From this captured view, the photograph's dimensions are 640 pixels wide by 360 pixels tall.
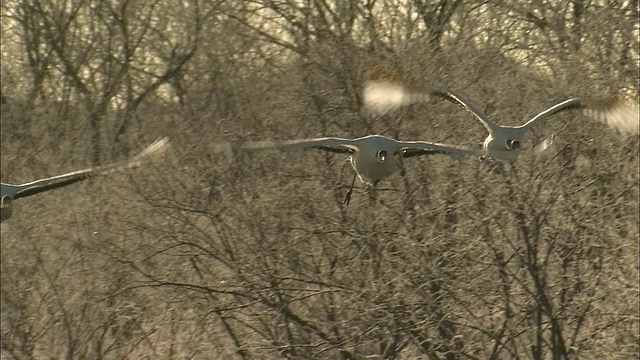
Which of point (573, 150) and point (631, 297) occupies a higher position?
point (573, 150)

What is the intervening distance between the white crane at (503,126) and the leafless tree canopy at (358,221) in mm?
236

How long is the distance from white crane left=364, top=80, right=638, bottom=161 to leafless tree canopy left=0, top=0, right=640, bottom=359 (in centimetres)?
24

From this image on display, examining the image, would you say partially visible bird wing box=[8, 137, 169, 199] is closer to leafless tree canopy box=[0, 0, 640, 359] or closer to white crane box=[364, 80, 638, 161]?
white crane box=[364, 80, 638, 161]

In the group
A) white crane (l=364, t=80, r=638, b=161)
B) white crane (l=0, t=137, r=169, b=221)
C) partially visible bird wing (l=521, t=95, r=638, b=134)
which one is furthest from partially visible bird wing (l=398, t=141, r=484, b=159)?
partially visible bird wing (l=521, t=95, r=638, b=134)

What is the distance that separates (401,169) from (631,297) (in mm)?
3199

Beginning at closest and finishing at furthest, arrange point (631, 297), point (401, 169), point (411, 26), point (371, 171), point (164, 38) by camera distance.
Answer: point (371, 171) → point (631, 297) → point (401, 169) → point (411, 26) → point (164, 38)

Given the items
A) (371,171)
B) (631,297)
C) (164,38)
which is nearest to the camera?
(371,171)

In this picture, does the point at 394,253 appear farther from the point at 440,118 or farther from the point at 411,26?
the point at 411,26

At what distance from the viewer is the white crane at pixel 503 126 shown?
487 inches

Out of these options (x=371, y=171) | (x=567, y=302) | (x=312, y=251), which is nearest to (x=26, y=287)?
(x=312, y=251)

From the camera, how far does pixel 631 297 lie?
16.0 meters

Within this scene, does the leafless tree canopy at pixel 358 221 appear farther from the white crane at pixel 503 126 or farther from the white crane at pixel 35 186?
the white crane at pixel 35 186

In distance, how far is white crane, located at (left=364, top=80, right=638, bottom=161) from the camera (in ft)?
40.6

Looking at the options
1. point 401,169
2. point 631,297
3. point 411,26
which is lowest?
point 631,297
